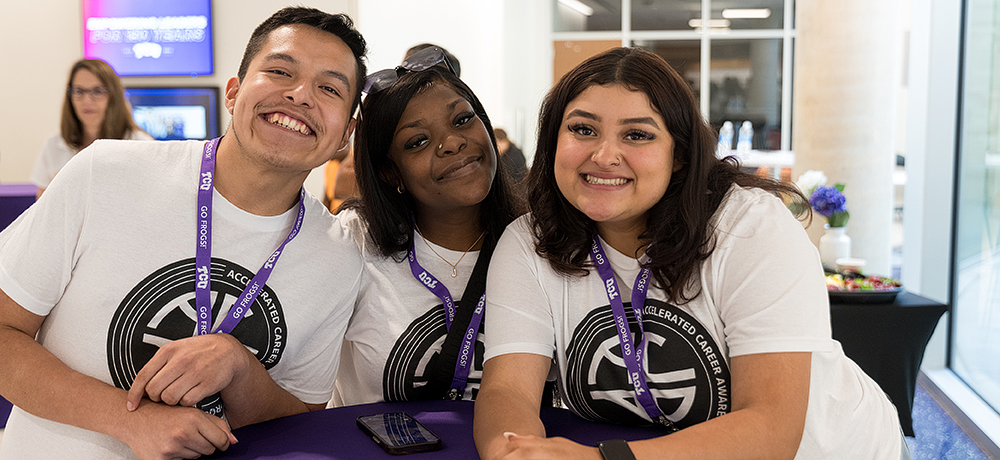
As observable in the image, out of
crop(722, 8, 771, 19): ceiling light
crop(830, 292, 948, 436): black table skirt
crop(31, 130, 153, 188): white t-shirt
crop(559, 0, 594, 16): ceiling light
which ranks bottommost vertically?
crop(830, 292, 948, 436): black table skirt

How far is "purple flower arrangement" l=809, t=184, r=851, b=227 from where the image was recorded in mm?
3666

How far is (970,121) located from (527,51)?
23.2 feet

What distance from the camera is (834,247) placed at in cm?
381

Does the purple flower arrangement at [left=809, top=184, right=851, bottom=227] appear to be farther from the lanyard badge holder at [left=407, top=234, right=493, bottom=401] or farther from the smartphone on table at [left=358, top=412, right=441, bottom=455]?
the smartphone on table at [left=358, top=412, right=441, bottom=455]

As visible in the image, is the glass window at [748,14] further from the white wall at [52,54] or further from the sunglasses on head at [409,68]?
the sunglasses on head at [409,68]

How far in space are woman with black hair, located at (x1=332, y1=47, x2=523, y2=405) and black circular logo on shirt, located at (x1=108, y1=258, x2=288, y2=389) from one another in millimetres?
339

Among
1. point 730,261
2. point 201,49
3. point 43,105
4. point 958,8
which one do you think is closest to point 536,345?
point 730,261

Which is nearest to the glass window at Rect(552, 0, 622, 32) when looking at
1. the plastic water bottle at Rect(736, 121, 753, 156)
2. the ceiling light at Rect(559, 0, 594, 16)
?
the ceiling light at Rect(559, 0, 594, 16)

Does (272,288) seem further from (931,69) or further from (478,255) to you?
(931,69)

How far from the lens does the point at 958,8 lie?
14.9 ft

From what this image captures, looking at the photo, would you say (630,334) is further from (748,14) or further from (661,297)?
(748,14)

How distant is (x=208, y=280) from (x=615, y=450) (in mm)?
914

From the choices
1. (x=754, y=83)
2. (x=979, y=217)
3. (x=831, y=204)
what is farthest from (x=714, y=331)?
(x=754, y=83)

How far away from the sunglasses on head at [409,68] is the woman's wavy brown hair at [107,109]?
3.34 meters
